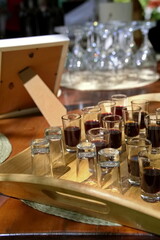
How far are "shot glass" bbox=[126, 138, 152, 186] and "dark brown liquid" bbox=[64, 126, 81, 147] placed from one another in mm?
257

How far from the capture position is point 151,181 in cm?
100

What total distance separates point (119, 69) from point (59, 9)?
2.16 m

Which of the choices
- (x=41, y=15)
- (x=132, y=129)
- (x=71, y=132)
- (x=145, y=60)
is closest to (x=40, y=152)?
(x=71, y=132)

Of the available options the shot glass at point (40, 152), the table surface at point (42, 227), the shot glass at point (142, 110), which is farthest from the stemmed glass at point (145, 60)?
the table surface at point (42, 227)

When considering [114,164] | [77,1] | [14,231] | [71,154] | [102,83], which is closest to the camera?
[14,231]

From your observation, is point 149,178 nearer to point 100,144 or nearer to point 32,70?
point 100,144

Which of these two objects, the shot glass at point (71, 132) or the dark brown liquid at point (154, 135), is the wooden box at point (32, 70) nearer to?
the shot glass at point (71, 132)

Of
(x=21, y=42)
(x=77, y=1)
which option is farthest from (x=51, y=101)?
(x=77, y=1)

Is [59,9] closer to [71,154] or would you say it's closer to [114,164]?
[71,154]

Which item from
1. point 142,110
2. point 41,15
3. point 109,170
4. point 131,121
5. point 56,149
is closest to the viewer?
point 109,170

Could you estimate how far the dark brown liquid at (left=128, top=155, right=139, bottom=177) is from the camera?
1.08 m

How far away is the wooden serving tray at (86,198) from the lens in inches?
34.4

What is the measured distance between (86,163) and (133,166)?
0.12 metres

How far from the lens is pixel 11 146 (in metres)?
1.45
